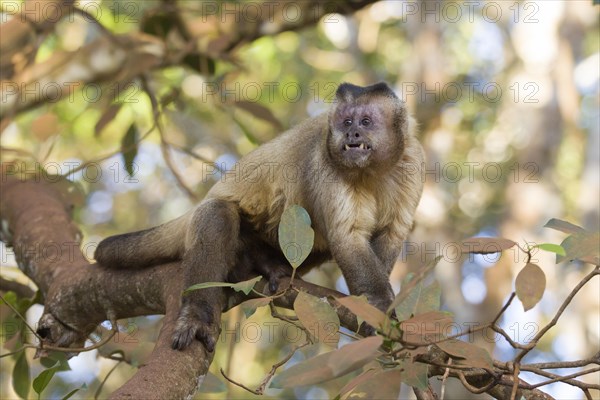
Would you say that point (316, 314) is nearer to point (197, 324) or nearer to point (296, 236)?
point (296, 236)

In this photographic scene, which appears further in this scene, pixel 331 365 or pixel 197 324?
pixel 197 324

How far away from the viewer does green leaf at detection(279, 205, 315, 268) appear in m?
3.02

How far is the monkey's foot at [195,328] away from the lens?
3801 mm

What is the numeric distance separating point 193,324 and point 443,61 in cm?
1139

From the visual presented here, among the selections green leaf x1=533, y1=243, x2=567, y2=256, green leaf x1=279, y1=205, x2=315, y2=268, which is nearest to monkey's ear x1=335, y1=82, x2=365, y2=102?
green leaf x1=279, y1=205, x2=315, y2=268

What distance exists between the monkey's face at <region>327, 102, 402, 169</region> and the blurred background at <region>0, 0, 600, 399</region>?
116cm

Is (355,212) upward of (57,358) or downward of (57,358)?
upward

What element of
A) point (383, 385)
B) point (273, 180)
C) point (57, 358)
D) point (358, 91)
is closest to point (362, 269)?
point (273, 180)

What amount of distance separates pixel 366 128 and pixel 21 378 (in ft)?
9.35

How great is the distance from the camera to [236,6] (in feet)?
25.7

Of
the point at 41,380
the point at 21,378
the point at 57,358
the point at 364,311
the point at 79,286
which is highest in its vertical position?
the point at 364,311

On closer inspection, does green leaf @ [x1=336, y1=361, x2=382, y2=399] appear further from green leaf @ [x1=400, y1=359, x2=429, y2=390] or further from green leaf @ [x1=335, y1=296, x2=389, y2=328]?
green leaf @ [x1=335, y1=296, x2=389, y2=328]

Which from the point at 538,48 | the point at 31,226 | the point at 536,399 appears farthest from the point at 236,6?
the point at 538,48

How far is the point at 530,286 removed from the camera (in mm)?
2453
